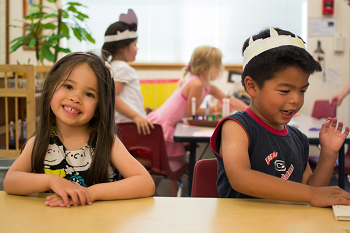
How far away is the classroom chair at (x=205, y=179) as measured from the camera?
1.05 metres

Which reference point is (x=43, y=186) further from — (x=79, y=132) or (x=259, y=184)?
(x=259, y=184)

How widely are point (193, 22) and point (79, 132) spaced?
3345mm

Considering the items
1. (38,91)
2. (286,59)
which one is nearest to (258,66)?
(286,59)

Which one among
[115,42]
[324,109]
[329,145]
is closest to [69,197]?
[329,145]

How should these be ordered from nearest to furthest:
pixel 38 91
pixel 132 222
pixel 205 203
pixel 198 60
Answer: pixel 132 222 → pixel 205 203 → pixel 38 91 → pixel 198 60

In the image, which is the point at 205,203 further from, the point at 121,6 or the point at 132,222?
the point at 121,6

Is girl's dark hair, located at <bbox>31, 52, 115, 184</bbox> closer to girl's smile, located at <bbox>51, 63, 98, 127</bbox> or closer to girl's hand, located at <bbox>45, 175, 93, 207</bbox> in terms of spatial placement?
girl's smile, located at <bbox>51, 63, 98, 127</bbox>

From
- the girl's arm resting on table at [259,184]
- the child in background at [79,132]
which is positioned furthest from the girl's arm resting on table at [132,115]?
the girl's arm resting on table at [259,184]

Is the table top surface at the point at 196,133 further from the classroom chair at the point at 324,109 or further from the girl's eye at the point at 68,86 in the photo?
the classroom chair at the point at 324,109

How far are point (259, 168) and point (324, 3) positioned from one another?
3718 mm

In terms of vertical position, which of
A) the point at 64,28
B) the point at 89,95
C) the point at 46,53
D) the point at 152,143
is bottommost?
the point at 152,143

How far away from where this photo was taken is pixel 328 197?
71cm

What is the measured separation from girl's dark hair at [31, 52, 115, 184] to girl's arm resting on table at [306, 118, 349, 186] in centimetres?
63

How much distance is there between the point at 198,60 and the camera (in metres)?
2.58
